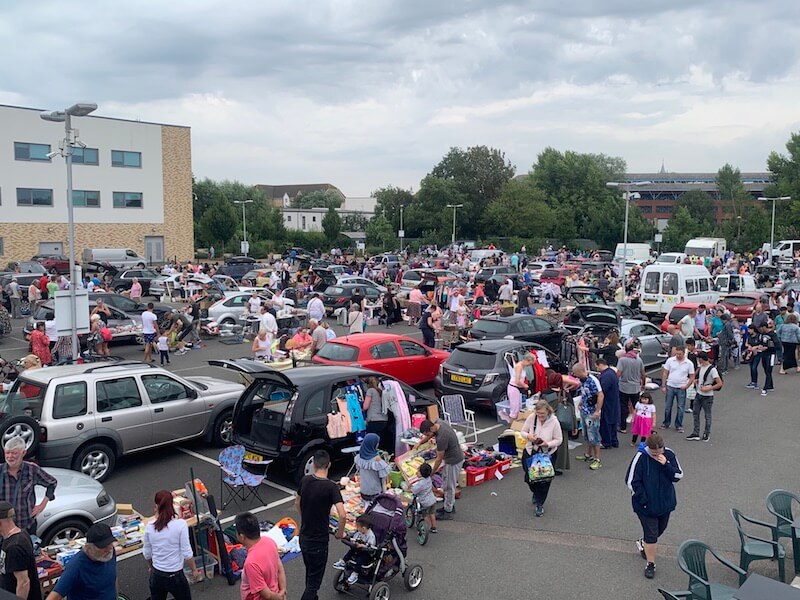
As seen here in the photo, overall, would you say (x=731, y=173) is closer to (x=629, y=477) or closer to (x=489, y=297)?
(x=489, y=297)

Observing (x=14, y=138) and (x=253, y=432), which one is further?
(x=14, y=138)

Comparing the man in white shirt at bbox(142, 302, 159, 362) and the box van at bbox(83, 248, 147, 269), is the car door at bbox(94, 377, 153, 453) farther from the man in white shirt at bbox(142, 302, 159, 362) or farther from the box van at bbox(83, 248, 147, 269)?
the box van at bbox(83, 248, 147, 269)

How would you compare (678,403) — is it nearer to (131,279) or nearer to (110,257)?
(131,279)

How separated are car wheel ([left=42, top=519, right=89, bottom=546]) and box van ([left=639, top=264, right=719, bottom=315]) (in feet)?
76.4

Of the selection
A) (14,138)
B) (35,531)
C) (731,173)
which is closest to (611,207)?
(731,173)

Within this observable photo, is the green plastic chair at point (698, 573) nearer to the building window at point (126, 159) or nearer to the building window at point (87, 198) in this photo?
the building window at point (87, 198)

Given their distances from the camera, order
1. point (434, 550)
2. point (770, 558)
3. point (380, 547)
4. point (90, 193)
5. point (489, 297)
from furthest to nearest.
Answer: point (90, 193) → point (489, 297) → point (434, 550) → point (770, 558) → point (380, 547)

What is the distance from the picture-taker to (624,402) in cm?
1310

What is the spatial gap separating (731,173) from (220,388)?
9002cm

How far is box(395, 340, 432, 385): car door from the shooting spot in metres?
15.3

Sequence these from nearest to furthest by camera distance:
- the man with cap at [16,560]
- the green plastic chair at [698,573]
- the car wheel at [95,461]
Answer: the man with cap at [16,560], the green plastic chair at [698,573], the car wheel at [95,461]

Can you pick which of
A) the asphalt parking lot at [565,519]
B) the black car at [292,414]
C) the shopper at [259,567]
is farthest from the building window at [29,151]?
the shopper at [259,567]

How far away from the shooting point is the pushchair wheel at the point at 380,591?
22.4 ft

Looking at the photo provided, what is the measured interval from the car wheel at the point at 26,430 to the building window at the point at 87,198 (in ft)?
149
